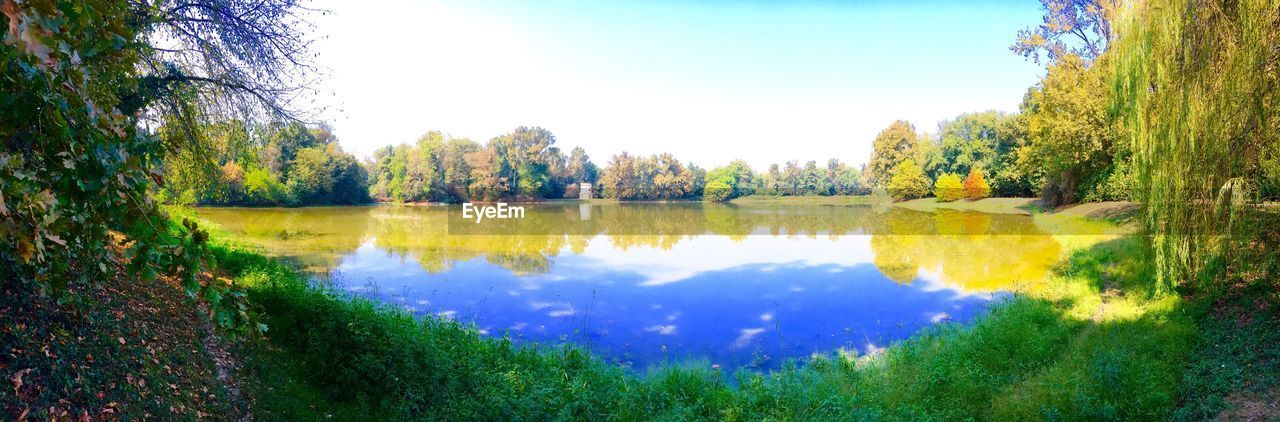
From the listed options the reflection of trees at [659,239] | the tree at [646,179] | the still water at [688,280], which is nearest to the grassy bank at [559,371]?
the still water at [688,280]

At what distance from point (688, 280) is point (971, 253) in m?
9.68

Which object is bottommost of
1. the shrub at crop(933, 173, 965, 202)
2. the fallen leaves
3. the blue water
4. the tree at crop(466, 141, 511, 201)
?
the blue water

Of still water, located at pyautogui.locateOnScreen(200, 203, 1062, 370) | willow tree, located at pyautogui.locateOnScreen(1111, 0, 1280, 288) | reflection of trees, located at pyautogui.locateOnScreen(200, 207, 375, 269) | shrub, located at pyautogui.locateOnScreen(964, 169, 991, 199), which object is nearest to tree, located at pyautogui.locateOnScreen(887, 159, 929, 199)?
shrub, located at pyautogui.locateOnScreen(964, 169, 991, 199)

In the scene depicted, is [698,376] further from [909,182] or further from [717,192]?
[717,192]

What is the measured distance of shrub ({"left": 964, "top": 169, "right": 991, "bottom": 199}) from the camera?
38469mm

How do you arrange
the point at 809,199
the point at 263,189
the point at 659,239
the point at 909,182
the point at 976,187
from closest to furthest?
the point at 659,239 → the point at 263,189 → the point at 976,187 → the point at 909,182 → the point at 809,199

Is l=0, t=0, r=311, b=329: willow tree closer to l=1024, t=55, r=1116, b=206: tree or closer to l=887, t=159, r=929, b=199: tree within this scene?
l=1024, t=55, r=1116, b=206: tree

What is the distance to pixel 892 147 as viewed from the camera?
5284 cm

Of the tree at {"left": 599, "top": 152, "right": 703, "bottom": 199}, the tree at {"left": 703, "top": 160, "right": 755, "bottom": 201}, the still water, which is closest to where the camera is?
the still water

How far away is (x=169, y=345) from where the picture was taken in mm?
4789

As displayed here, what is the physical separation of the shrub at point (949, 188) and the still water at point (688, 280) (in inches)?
675

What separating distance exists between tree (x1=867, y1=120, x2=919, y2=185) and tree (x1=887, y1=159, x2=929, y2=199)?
3638 mm

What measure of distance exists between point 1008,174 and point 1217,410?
1413 inches

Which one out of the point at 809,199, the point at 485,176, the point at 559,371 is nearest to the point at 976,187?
the point at 809,199
